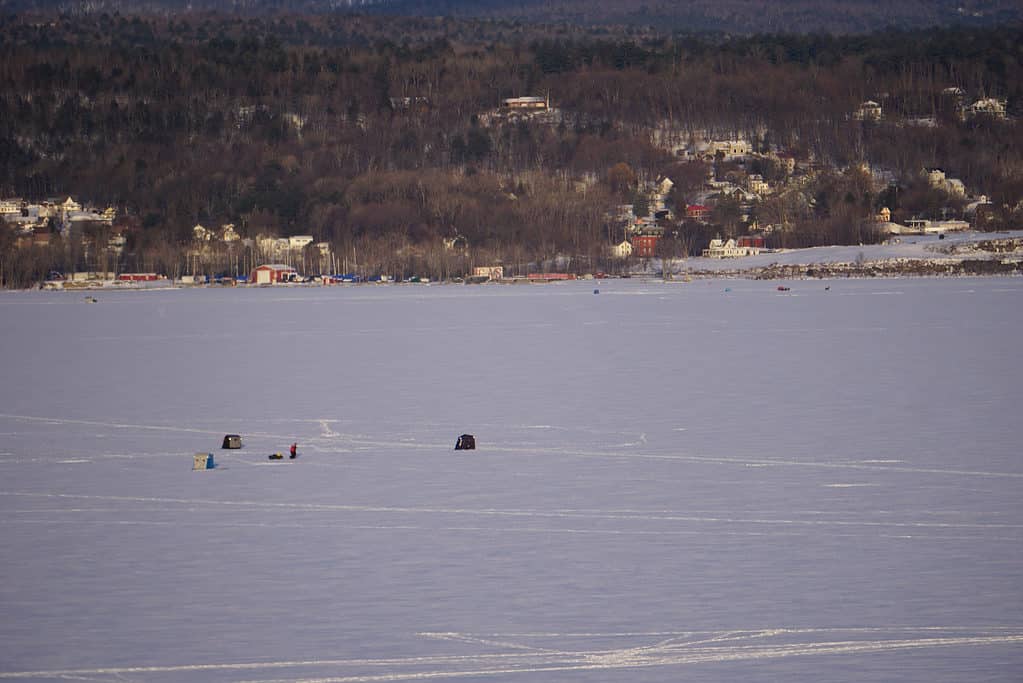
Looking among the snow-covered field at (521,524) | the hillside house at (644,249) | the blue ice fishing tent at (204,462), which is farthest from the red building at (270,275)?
the blue ice fishing tent at (204,462)

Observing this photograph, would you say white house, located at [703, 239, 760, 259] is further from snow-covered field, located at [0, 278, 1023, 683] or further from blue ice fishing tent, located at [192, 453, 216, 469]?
blue ice fishing tent, located at [192, 453, 216, 469]

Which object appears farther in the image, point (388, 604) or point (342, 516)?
point (342, 516)

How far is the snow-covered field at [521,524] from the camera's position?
1564cm

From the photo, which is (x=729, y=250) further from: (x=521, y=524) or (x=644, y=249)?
(x=521, y=524)

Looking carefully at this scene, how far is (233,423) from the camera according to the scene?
3375cm

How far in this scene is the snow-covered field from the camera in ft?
51.3

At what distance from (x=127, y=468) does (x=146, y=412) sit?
9.34 meters

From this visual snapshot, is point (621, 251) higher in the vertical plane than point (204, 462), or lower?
lower

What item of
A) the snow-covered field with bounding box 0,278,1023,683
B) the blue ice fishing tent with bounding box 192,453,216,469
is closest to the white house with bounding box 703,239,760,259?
the snow-covered field with bounding box 0,278,1023,683

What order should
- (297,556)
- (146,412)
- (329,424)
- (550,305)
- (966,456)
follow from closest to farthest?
(297,556)
(966,456)
(329,424)
(146,412)
(550,305)

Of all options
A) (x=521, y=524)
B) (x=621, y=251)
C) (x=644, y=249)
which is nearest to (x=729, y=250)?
(x=644, y=249)

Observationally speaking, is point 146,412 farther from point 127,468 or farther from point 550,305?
point 550,305

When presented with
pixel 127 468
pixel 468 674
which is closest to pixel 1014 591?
pixel 468 674

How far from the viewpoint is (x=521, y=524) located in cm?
2150
